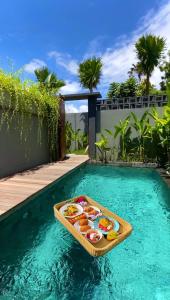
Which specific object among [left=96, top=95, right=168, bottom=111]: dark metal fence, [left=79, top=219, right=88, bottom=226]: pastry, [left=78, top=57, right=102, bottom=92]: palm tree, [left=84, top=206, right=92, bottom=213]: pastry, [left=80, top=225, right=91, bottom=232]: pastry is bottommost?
[left=80, top=225, right=91, bottom=232]: pastry

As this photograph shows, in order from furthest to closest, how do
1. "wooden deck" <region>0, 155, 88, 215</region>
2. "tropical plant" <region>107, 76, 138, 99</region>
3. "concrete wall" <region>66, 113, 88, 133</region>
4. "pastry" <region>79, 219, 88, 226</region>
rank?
"tropical plant" <region>107, 76, 138, 99</region>
"concrete wall" <region>66, 113, 88, 133</region>
"wooden deck" <region>0, 155, 88, 215</region>
"pastry" <region>79, 219, 88, 226</region>

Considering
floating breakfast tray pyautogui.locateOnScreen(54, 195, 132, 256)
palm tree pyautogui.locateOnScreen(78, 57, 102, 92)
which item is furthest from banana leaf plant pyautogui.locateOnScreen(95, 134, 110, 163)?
floating breakfast tray pyautogui.locateOnScreen(54, 195, 132, 256)

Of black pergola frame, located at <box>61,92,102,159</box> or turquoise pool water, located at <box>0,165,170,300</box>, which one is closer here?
turquoise pool water, located at <box>0,165,170,300</box>

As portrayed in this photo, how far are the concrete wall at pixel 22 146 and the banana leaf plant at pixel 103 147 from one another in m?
2.48

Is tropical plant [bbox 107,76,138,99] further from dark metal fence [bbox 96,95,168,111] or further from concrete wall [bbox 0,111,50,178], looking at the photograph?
concrete wall [bbox 0,111,50,178]

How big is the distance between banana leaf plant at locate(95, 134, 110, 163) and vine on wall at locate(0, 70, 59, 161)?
2153mm

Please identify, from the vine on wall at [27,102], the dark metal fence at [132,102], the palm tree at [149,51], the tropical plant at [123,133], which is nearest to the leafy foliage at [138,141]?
the tropical plant at [123,133]

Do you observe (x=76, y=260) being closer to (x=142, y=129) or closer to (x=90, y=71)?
(x=142, y=129)

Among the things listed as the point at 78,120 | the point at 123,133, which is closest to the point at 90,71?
the point at 78,120

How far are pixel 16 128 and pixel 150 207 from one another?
4.25 m

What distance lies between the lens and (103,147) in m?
10.0

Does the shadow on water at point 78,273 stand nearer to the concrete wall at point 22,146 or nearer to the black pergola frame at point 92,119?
the concrete wall at point 22,146

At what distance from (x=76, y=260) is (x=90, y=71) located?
1273 cm

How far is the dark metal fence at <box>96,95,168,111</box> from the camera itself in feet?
33.0
